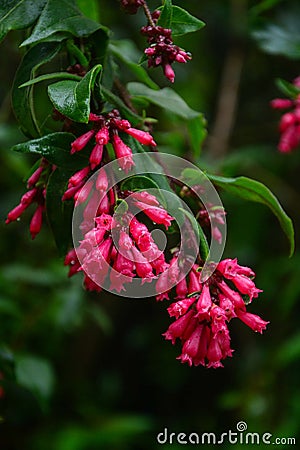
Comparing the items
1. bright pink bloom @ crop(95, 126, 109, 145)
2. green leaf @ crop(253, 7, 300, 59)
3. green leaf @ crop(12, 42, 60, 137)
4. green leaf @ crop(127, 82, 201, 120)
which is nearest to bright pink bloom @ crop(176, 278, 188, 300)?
bright pink bloom @ crop(95, 126, 109, 145)

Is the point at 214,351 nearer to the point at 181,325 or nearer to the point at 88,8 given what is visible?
the point at 181,325

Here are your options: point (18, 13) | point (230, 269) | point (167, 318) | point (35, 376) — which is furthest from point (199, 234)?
point (167, 318)

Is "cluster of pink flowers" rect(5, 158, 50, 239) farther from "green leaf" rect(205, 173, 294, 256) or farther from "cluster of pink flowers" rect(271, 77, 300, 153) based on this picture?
"cluster of pink flowers" rect(271, 77, 300, 153)

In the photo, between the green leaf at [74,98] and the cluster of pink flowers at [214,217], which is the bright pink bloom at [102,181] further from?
the cluster of pink flowers at [214,217]

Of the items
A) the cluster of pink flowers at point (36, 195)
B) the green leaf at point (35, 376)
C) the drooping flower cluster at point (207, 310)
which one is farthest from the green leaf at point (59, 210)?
the green leaf at point (35, 376)

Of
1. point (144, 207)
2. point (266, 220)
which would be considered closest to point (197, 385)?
point (266, 220)
